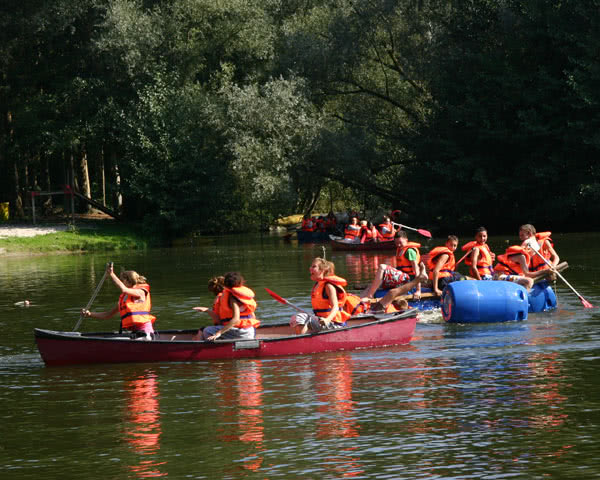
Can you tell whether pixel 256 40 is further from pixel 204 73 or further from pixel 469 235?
pixel 469 235

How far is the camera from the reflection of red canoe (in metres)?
39.8

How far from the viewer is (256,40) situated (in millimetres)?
49781

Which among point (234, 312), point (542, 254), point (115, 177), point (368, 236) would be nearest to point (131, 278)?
point (234, 312)

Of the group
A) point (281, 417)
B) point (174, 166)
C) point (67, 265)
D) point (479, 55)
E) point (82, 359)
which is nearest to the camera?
point (281, 417)

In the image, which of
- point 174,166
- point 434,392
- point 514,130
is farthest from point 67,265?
point 434,392

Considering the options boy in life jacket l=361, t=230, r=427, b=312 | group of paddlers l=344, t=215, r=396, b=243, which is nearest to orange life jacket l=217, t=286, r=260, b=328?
boy in life jacket l=361, t=230, r=427, b=312

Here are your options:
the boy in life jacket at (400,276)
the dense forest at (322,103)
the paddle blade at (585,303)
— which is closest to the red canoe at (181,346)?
the boy in life jacket at (400,276)

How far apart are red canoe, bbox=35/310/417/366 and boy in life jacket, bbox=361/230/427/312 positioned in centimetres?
217

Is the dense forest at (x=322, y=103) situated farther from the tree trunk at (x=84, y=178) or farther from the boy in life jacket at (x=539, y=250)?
the boy in life jacket at (x=539, y=250)

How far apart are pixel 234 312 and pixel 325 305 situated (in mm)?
1437

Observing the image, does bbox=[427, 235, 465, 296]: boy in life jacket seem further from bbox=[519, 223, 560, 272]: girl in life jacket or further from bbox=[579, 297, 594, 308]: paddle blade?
bbox=[579, 297, 594, 308]: paddle blade

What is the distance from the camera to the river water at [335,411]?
8906 millimetres

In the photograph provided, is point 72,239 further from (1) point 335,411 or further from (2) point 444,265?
(1) point 335,411

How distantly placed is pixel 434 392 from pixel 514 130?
115 feet
